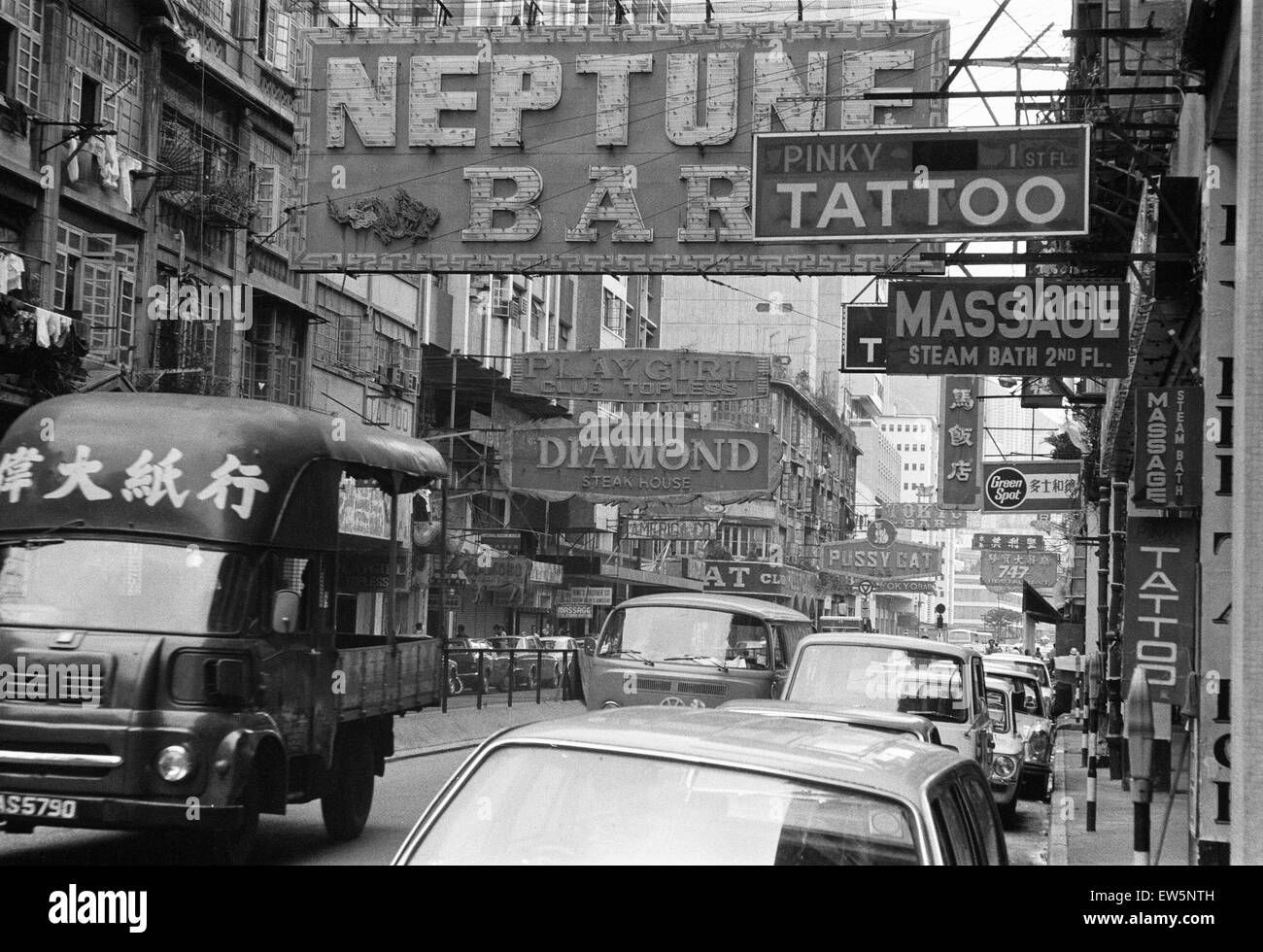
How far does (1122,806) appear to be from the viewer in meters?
18.5

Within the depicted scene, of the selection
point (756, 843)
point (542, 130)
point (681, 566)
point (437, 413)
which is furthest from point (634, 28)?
point (681, 566)

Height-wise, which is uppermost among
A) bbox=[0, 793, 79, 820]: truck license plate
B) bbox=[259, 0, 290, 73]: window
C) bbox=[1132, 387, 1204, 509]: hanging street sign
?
bbox=[259, 0, 290, 73]: window

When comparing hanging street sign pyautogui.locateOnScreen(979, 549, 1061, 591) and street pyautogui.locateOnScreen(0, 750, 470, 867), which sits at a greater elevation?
hanging street sign pyautogui.locateOnScreen(979, 549, 1061, 591)

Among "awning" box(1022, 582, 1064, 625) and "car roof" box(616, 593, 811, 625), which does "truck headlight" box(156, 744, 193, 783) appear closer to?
"car roof" box(616, 593, 811, 625)

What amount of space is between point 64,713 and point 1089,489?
27.8 meters

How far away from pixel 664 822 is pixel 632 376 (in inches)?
762

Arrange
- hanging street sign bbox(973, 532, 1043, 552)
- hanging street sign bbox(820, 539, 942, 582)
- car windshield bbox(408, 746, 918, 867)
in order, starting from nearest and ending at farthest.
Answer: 1. car windshield bbox(408, 746, 918, 867)
2. hanging street sign bbox(973, 532, 1043, 552)
3. hanging street sign bbox(820, 539, 942, 582)

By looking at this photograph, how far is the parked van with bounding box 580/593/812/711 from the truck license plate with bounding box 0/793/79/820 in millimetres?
8008

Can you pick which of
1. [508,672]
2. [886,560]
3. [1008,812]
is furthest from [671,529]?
[1008,812]

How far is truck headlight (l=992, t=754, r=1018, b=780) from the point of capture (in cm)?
1736

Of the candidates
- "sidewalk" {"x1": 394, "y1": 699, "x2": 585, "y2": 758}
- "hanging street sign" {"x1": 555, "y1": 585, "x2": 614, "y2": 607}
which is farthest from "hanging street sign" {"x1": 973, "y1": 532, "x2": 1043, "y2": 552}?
"sidewalk" {"x1": 394, "y1": 699, "x2": 585, "y2": 758}

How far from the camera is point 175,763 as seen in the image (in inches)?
381

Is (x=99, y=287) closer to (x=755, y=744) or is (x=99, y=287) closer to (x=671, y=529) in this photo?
(x=671, y=529)

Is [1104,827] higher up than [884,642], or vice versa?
[884,642]
